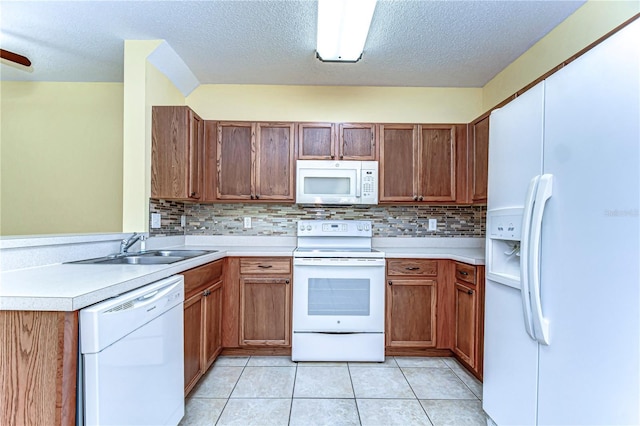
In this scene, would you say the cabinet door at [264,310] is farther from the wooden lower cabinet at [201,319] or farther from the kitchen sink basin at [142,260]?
the kitchen sink basin at [142,260]

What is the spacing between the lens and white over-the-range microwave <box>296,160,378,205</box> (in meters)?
2.74

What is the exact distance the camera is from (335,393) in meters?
1.99

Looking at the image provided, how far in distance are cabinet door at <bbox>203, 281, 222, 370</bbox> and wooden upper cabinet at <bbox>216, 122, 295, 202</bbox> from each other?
86 cm

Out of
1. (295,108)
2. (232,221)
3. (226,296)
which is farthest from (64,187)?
(295,108)

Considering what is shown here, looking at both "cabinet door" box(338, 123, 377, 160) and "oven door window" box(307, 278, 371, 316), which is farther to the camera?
"cabinet door" box(338, 123, 377, 160)

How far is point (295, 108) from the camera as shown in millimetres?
3033

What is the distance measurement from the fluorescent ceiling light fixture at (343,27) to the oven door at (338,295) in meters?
1.53

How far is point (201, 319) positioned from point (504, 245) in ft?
6.00

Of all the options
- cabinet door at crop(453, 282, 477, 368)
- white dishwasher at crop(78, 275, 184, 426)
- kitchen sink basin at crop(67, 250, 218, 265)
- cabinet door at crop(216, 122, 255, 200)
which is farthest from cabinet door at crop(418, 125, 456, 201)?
white dishwasher at crop(78, 275, 184, 426)

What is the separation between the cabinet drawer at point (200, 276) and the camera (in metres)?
1.78

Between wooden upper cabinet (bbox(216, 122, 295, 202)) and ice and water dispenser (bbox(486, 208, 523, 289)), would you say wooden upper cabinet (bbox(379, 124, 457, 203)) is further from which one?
ice and water dispenser (bbox(486, 208, 523, 289))

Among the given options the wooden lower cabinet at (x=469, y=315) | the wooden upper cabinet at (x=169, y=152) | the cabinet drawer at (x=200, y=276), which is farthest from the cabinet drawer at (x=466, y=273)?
the wooden upper cabinet at (x=169, y=152)

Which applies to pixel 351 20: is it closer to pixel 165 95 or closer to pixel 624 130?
pixel 624 130

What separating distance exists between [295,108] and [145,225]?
1701 millimetres
